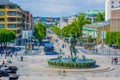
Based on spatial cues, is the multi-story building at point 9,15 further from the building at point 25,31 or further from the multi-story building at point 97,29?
the multi-story building at point 97,29

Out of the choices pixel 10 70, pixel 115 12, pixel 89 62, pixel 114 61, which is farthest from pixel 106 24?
pixel 10 70

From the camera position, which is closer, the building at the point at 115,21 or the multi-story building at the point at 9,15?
the multi-story building at the point at 9,15

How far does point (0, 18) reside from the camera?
398ft

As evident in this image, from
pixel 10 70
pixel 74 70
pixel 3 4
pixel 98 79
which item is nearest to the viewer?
pixel 98 79

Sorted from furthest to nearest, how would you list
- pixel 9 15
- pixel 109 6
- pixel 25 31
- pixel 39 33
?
1. pixel 109 6
2. pixel 39 33
3. pixel 9 15
4. pixel 25 31

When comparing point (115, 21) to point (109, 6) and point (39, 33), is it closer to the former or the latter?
point (39, 33)

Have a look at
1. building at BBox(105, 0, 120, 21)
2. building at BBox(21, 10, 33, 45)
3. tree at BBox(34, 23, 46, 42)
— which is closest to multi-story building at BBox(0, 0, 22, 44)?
building at BBox(21, 10, 33, 45)

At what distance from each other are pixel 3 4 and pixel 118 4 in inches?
3597

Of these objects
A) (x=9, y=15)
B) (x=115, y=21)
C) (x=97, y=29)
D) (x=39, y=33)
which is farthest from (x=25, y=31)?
(x=97, y=29)

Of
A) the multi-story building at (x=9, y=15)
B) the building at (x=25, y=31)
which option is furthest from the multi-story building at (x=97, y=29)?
the multi-story building at (x=9, y=15)

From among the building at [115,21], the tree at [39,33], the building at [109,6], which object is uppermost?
the building at [109,6]

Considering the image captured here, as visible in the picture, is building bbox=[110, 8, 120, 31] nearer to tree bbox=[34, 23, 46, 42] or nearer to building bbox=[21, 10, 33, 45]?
tree bbox=[34, 23, 46, 42]

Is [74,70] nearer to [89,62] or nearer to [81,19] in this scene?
[89,62]

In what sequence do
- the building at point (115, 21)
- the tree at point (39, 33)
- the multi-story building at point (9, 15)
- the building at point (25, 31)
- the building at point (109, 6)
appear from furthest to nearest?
the building at point (109, 6), the tree at point (39, 33), the building at point (115, 21), the multi-story building at point (9, 15), the building at point (25, 31)
